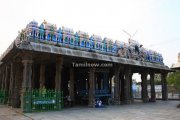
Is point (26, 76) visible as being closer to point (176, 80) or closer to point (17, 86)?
point (17, 86)

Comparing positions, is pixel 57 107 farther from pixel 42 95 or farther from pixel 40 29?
pixel 40 29

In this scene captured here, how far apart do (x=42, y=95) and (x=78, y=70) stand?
8.43 meters

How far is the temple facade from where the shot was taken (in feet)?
58.3

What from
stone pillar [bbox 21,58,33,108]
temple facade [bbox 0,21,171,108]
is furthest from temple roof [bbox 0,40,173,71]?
stone pillar [bbox 21,58,33,108]

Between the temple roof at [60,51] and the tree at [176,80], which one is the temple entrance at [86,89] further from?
the tree at [176,80]

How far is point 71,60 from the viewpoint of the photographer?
23.1 metres

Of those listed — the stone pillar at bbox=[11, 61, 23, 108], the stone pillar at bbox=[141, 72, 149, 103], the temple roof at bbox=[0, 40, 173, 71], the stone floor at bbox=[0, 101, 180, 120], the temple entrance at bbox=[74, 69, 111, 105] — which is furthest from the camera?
the stone pillar at bbox=[141, 72, 149, 103]

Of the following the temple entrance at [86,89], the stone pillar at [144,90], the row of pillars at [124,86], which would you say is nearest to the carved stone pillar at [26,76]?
the row of pillars at [124,86]

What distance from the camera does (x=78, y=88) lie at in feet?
91.1

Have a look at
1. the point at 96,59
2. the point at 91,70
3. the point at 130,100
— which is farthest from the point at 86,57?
the point at 130,100

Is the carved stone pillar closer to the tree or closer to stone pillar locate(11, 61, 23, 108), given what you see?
stone pillar locate(11, 61, 23, 108)

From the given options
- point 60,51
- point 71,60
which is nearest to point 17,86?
point 71,60

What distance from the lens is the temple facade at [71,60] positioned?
1778 centimetres

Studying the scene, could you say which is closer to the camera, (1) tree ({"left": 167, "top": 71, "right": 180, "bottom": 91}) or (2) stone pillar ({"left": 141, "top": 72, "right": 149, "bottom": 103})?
(2) stone pillar ({"left": 141, "top": 72, "right": 149, "bottom": 103})
